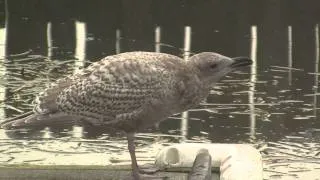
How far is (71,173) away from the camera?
429 centimetres

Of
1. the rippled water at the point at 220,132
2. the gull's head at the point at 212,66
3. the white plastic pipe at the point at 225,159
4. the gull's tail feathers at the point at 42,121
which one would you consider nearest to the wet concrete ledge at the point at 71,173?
the white plastic pipe at the point at 225,159

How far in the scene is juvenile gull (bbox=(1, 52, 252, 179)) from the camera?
3.86 metres

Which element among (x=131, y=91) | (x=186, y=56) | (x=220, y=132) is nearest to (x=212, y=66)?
(x=131, y=91)

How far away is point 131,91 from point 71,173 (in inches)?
27.3

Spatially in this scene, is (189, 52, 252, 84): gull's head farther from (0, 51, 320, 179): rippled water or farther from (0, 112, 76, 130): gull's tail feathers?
(0, 51, 320, 179): rippled water

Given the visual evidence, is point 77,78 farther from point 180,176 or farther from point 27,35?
point 27,35

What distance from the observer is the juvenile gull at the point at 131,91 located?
12.7 feet

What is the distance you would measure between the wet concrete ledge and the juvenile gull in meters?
0.35

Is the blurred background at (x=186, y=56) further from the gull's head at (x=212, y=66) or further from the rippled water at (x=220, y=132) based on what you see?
the gull's head at (x=212, y=66)

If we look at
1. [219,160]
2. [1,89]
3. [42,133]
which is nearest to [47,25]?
[1,89]

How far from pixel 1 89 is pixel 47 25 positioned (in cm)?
337

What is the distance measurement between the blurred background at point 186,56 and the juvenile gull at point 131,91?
1.43m

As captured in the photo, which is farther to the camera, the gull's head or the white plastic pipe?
the white plastic pipe

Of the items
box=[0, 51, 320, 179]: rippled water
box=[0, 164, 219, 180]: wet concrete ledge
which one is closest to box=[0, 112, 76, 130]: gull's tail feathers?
box=[0, 164, 219, 180]: wet concrete ledge
